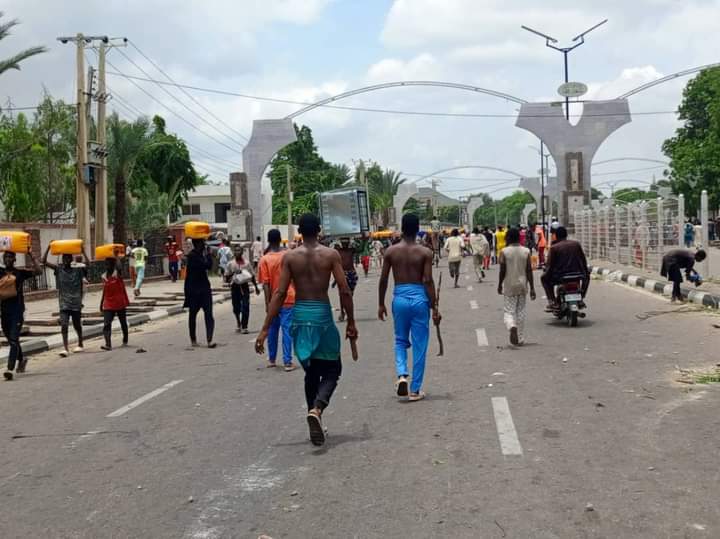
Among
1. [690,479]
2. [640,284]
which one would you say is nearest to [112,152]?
[640,284]

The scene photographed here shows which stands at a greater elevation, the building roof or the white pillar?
the building roof

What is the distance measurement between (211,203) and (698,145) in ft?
135

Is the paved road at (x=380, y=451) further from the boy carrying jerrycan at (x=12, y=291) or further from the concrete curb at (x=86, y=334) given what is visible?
the concrete curb at (x=86, y=334)

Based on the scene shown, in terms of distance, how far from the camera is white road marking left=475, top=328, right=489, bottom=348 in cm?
1280

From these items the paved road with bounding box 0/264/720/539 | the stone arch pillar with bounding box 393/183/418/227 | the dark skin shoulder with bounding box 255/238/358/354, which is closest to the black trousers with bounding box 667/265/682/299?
the paved road with bounding box 0/264/720/539

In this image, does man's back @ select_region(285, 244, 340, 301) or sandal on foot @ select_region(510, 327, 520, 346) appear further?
sandal on foot @ select_region(510, 327, 520, 346)

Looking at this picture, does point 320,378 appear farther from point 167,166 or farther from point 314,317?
point 167,166

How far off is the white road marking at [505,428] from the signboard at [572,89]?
35.5 metres

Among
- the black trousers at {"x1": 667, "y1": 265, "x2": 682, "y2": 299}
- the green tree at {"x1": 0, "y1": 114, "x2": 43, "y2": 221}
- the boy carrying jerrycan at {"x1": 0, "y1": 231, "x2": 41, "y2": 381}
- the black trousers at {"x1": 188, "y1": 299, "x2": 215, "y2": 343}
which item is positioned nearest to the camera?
the boy carrying jerrycan at {"x1": 0, "y1": 231, "x2": 41, "y2": 381}

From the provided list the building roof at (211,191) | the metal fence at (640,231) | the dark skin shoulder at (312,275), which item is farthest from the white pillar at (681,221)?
the building roof at (211,191)

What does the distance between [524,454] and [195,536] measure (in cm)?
259

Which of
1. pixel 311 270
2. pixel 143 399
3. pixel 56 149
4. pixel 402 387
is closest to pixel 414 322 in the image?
pixel 402 387

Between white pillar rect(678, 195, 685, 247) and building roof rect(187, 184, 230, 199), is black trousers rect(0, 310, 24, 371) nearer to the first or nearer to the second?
white pillar rect(678, 195, 685, 247)

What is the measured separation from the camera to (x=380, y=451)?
674 centimetres
